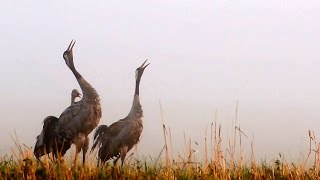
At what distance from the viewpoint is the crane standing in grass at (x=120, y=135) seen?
11398 mm

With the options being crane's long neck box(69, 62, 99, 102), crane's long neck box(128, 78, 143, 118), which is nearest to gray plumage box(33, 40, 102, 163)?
crane's long neck box(69, 62, 99, 102)

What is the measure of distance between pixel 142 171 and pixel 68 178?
1.52 m

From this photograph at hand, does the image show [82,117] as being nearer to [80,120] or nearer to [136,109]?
[80,120]

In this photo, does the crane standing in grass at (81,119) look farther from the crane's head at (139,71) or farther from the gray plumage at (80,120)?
the crane's head at (139,71)

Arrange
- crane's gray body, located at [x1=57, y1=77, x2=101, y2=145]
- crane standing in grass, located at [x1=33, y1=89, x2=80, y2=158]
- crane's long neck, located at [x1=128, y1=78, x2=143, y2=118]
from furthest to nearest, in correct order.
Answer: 1. crane's long neck, located at [x1=128, y1=78, x2=143, y2=118]
2. crane standing in grass, located at [x1=33, y1=89, x2=80, y2=158]
3. crane's gray body, located at [x1=57, y1=77, x2=101, y2=145]

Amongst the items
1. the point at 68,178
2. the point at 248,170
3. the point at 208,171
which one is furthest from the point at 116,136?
the point at 68,178

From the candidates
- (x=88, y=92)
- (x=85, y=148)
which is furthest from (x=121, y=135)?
(x=88, y=92)

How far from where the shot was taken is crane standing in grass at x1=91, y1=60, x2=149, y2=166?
11.4 metres

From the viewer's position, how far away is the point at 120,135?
11.4 metres

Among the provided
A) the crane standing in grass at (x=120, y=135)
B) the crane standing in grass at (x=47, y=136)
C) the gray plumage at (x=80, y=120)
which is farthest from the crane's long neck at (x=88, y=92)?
the crane standing in grass at (x=120, y=135)

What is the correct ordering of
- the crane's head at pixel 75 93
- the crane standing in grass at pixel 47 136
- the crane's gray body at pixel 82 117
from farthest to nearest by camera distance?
1. the crane's head at pixel 75 93
2. the crane standing in grass at pixel 47 136
3. the crane's gray body at pixel 82 117

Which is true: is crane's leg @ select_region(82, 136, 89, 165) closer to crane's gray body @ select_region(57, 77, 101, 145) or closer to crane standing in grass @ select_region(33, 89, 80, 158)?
crane's gray body @ select_region(57, 77, 101, 145)

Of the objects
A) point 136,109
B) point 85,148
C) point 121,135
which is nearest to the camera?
point 85,148

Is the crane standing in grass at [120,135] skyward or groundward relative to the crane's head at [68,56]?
groundward
